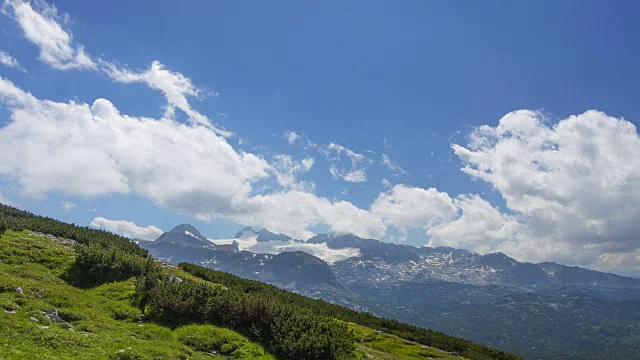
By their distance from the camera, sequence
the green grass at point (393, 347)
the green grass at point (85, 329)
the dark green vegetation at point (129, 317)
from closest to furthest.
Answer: the green grass at point (85, 329) < the dark green vegetation at point (129, 317) < the green grass at point (393, 347)

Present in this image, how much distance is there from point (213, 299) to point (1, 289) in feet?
44.4

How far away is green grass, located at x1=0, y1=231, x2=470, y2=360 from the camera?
20312 millimetres

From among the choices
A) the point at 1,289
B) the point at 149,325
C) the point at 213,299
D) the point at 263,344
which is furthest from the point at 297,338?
the point at 1,289

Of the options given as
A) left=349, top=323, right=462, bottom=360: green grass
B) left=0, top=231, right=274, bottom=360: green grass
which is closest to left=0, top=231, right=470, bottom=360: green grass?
left=0, top=231, right=274, bottom=360: green grass

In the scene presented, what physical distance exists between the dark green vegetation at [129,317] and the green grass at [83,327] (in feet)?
0.19

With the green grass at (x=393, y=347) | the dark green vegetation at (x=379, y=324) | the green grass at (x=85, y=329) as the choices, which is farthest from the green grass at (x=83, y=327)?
the dark green vegetation at (x=379, y=324)

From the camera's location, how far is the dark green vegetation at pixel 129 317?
70.5 feet

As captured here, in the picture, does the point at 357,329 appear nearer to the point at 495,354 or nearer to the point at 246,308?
the point at 495,354

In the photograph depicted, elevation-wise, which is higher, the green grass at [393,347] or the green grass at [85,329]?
the green grass at [85,329]

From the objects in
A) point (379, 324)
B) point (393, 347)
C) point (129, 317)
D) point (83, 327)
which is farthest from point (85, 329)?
point (379, 324)

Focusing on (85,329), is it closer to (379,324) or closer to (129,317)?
(129,317)

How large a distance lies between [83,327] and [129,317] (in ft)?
17.8

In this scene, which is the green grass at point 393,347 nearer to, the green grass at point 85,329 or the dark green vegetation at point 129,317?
the dark green vegetation at point 129,317

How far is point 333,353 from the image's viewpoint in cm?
2728
